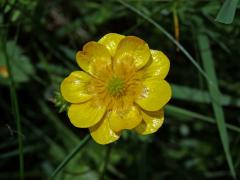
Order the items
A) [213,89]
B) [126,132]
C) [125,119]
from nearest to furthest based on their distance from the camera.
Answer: [125,119], [213,89], [126,132]

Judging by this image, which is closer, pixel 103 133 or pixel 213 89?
pixel 103 133

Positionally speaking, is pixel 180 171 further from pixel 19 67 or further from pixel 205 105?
pixel 19 67

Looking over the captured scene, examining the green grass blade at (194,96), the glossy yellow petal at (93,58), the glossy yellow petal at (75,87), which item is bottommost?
the green grass blade at (194,96)

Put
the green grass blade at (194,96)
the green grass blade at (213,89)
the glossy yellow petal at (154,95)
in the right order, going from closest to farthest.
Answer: the glossy yellow petal at (154,95) < the green grass blade at (213,89) < the green grass blade at (194,96)

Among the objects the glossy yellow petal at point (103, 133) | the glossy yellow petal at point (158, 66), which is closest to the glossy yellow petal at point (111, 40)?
the glossy yellow petal at point (158, 66)

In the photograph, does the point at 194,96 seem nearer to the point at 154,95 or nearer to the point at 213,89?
the point at 213,89

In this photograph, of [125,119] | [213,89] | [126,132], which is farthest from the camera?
[126,132]

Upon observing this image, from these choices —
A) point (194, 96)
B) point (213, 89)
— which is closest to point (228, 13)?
point (213, 89)

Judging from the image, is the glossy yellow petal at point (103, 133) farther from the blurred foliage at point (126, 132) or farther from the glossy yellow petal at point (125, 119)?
the blurred foliage at point (126, 132)
